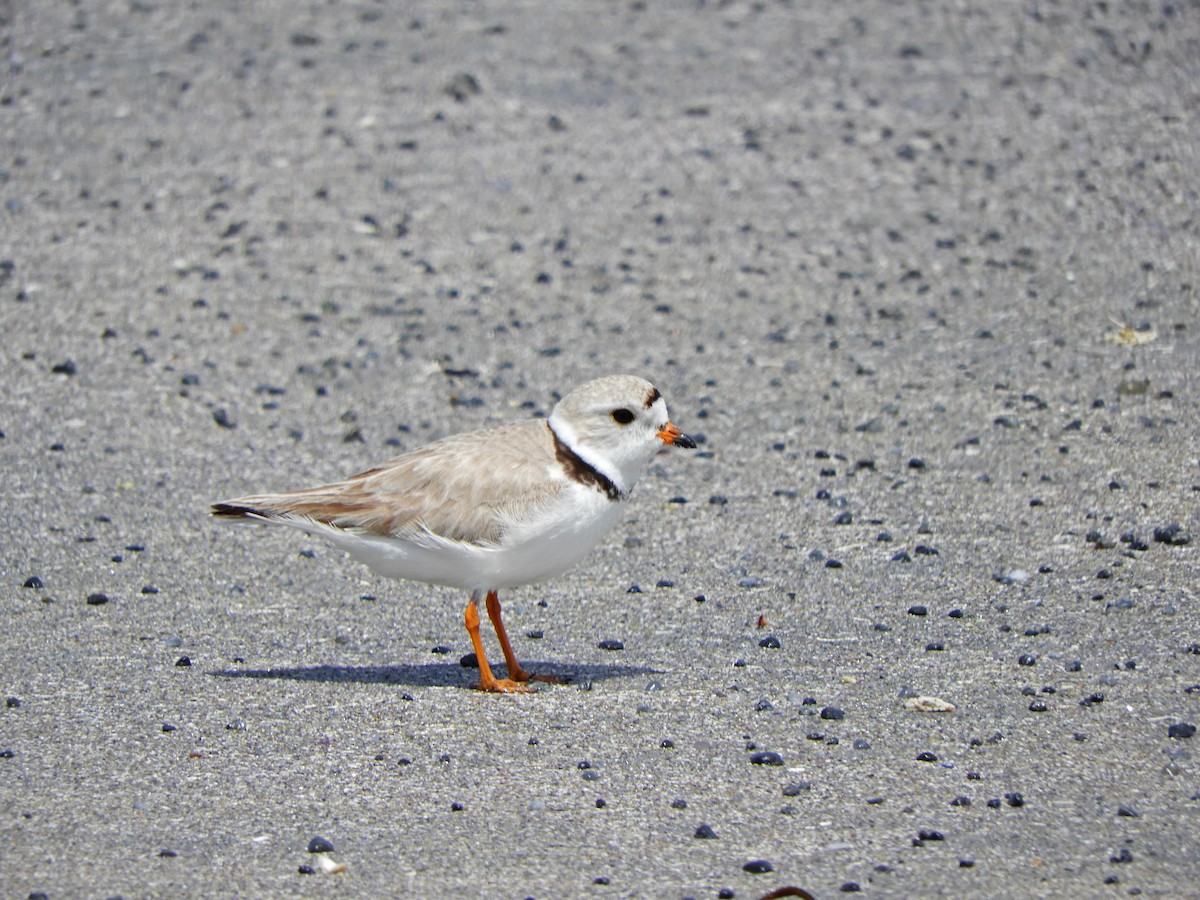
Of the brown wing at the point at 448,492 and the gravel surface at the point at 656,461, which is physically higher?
the brown wing at the point at 448,492

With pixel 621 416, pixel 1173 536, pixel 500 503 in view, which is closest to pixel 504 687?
pixel 500 503

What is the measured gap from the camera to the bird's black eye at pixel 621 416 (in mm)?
6199

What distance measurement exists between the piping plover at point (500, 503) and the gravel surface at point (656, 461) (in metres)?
0.55

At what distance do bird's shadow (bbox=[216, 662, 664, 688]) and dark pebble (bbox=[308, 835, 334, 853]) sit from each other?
156 centimetres

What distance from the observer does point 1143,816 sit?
4.98 m

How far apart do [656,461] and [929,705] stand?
12.0 feet

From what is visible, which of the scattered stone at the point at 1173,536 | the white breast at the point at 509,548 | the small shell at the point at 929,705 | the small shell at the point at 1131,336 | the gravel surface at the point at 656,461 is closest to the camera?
the gravel surface at the point at 656,461

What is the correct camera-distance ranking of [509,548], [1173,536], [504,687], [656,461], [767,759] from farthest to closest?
[656,461] → [1173,536] → [504,687] → [509,548] → [767,759]

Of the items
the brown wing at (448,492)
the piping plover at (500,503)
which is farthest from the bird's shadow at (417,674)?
the brown wing at (448,492)

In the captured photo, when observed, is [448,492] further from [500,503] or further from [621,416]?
[621,416]

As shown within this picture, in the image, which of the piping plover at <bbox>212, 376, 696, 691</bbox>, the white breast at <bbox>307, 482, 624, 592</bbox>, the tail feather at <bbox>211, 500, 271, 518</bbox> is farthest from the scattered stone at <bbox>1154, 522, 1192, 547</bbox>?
the tail feather at <bbox>211, 500, 271, 518</bbox>

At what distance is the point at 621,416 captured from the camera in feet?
20.4

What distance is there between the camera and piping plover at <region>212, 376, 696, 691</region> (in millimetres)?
6090

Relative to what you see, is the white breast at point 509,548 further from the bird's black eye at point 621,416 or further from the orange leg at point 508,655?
the bird's black eye at point 621,416
